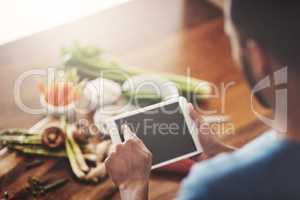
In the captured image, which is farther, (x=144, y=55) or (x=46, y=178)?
(x=144, y=55)

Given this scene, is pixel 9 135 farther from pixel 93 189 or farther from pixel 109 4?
pixel 109 4

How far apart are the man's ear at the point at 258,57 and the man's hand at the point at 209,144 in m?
0.18

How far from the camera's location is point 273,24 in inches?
43.8

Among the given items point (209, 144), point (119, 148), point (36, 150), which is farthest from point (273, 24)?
point (36, 150)

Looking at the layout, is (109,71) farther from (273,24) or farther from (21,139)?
(273,24)

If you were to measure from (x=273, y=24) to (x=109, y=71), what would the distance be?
0.39 m

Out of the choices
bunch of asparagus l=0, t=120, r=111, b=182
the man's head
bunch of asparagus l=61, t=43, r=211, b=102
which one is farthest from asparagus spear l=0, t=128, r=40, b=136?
the man's head

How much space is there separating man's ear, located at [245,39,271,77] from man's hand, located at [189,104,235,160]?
18 cm

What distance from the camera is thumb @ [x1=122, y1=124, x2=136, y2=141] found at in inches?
45.6

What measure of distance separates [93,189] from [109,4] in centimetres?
48

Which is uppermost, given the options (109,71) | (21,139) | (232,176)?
(109,71)

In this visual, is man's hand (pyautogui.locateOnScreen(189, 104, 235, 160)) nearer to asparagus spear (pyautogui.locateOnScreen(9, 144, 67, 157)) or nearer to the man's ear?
the man's ear

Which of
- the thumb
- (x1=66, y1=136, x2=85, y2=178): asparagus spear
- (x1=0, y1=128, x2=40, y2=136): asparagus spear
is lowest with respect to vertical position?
(x1=66, y1=136, x2=85, y2=178): asparagus spear

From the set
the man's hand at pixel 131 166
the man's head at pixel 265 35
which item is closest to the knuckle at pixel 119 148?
the man's hand at pixel 131 166
